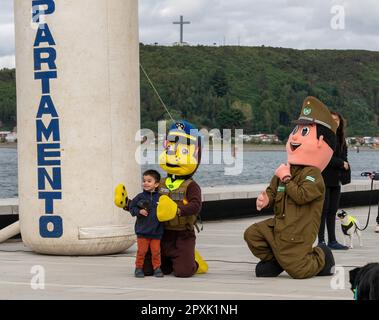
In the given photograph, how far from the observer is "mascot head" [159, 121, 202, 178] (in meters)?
11.8

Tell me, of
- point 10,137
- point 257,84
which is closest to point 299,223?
point 10,137

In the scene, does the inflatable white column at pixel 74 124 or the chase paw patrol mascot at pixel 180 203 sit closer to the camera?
the chase paw patrol mascot at pixel 180 203

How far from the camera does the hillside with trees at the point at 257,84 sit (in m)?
128

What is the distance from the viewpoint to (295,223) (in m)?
11.3

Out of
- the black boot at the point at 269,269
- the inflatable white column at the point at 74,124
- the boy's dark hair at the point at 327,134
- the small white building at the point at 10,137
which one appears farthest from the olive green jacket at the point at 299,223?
the small white building at the point at 10,137

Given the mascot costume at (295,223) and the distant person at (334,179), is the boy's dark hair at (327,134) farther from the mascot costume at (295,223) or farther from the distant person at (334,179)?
the distant person at (334,179)

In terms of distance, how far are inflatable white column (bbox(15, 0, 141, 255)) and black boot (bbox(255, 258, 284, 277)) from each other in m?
2.52

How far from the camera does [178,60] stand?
474ft

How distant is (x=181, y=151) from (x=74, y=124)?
1.77m

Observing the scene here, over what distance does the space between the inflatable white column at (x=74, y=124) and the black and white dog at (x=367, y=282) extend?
5.97 m

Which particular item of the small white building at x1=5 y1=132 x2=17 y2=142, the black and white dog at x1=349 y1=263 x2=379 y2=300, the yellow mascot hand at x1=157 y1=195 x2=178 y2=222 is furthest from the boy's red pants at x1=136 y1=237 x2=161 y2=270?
the small white building at x1=5 y1=132 x2=17 y2=142

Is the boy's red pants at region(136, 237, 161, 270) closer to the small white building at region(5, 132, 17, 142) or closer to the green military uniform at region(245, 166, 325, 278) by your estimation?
the green military uniform at region(245, 166, 325, 278)
